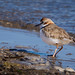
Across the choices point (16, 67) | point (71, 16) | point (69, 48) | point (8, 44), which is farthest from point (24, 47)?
point (71, 16)

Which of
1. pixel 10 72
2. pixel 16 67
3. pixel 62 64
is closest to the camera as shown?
pixel 10 72

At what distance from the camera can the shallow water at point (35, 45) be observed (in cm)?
606

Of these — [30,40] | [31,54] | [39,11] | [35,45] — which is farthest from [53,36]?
[39,11]

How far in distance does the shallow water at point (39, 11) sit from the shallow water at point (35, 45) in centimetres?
225

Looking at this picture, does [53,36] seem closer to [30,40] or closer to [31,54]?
[31,54]

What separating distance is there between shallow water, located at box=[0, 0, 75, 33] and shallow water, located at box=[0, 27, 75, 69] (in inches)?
88.7

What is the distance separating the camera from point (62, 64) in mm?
5703

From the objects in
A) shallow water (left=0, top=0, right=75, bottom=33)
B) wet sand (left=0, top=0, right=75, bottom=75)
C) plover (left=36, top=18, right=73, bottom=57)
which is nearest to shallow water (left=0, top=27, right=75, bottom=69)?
wet sand (left=0, top=0, right=75, bottom=75)

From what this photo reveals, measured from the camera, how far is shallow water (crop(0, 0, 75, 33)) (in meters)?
11.7

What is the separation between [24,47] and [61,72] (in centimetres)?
262

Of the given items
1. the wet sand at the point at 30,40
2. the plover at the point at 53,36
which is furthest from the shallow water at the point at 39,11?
the plover at the point at 53,36

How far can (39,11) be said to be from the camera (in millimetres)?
13844

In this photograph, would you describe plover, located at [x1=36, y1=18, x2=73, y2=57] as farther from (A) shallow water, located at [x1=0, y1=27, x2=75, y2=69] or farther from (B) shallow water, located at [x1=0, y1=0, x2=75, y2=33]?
(B) shallow water, located at [x1=0, y1=0, x2=75, y2=33]

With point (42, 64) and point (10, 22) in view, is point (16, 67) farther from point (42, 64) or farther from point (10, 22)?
point (10, 22)
